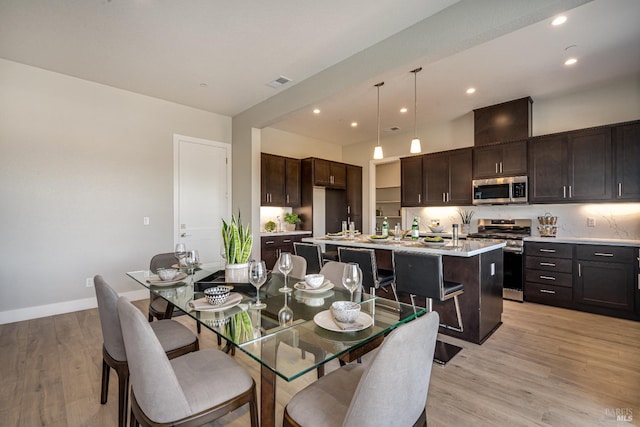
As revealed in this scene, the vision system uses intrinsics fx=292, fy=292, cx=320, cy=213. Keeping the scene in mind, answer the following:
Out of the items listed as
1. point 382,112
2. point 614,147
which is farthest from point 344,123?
point 614,147

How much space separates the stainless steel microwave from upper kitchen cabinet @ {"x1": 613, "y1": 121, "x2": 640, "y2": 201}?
965 mm

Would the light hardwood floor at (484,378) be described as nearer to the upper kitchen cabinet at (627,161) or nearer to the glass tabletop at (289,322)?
the glass tabletop at (289,322)

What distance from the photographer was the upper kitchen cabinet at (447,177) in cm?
496

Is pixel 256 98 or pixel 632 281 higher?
pixel 256 98

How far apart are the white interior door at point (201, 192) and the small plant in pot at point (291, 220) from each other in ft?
3.75

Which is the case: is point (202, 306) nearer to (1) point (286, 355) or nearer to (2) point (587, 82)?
(1) point (286, 355)

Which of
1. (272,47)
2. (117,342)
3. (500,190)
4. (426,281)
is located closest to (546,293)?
(500,190)

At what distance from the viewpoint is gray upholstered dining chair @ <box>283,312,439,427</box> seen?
0.88 metres

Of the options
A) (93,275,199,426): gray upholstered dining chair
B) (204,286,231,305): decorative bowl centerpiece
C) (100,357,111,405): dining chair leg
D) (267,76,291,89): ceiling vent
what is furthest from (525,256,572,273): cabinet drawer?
(100,357,111,405): dining chair leg

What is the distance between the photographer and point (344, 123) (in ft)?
18.2

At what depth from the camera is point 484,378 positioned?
221 cm

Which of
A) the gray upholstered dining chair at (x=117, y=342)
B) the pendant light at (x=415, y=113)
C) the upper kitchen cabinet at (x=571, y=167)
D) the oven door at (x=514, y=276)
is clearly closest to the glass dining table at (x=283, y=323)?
the gray upholstered dining chair at (x=117, y=342)

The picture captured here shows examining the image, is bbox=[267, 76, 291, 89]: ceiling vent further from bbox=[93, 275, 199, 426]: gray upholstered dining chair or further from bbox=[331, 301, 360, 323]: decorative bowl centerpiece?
bbox=[331, 301, 360, 323]: decorative bowl centerpiece

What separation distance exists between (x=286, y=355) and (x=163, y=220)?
13.1 feet
